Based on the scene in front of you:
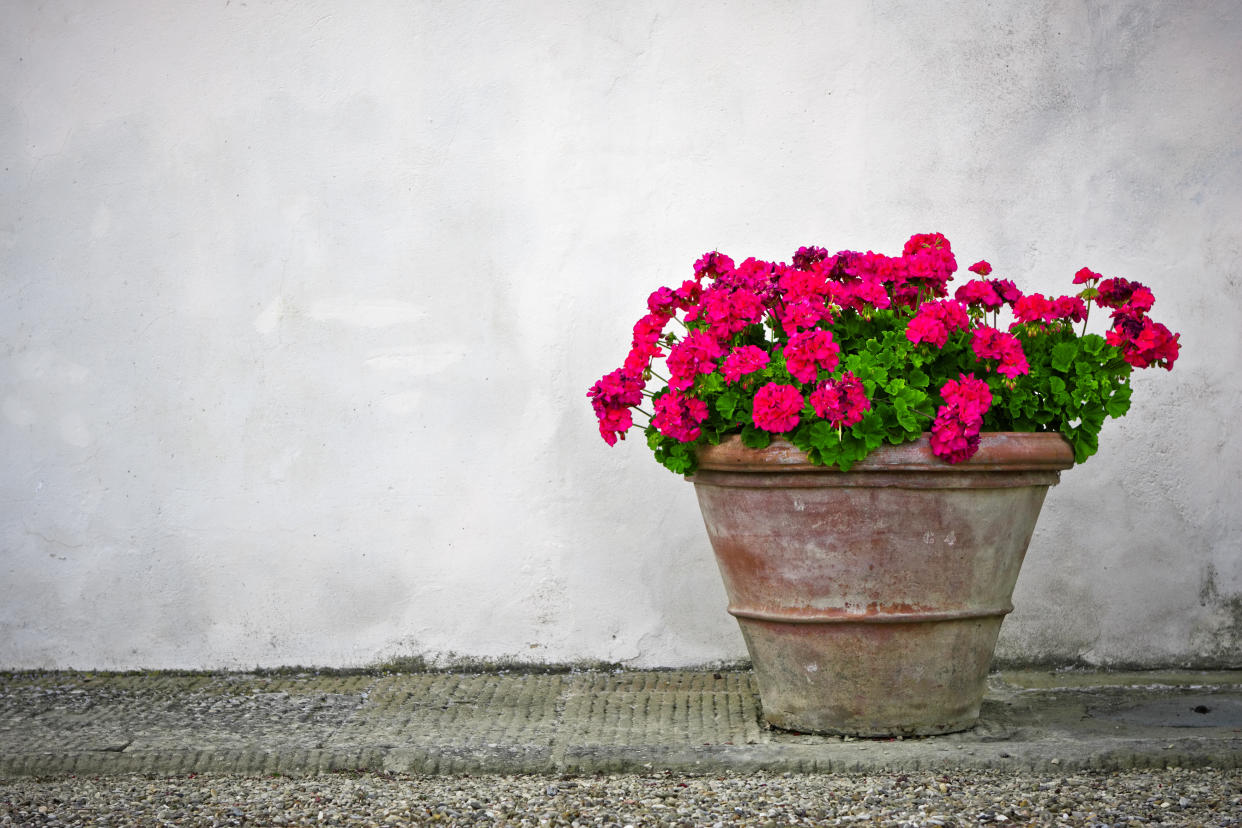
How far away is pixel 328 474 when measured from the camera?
3617 millimetres

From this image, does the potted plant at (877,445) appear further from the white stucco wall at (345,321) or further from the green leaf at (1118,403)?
the white stucco wall at (345,321)

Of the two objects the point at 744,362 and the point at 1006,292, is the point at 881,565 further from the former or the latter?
the point at 1006,292

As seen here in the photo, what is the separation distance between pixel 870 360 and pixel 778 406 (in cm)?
25

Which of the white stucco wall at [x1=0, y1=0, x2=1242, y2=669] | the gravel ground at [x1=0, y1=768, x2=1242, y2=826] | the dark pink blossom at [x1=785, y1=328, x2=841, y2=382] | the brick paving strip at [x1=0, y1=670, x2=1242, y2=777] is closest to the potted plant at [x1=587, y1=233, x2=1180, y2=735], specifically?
the dark pink blossom at [x1=785, y1=328, x2=841, y2=382]

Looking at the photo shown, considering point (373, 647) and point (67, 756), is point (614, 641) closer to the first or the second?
point (373, 647)

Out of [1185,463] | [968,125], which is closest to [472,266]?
[968,125]

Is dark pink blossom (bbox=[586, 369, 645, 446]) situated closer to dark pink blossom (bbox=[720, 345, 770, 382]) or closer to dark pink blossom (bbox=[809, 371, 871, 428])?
dark pink blossom (bbox=[720, 345, 770, 382])

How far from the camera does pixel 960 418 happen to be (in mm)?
2561

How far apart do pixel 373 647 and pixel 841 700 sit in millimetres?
1535

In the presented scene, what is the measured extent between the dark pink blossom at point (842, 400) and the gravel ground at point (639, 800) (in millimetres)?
777

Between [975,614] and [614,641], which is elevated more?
[975,614]

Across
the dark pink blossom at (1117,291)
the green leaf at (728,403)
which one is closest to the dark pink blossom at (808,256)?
the green leaf at (728,403)

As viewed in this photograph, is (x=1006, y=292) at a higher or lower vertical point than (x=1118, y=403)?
higher

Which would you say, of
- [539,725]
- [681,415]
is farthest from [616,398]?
[539,725]
